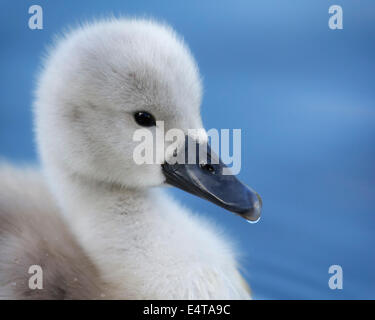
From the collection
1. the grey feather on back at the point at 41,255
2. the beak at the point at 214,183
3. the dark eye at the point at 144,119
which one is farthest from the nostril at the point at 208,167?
the grey feather on back at the point at 41,255

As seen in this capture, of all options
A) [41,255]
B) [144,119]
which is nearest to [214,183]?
[144,119]

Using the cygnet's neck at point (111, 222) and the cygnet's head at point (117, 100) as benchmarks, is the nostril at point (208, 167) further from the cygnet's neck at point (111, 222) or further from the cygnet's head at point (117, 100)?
the cygnet's neck at point (111, 222)

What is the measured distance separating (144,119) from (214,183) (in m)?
0.19

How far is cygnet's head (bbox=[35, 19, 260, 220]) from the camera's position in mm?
1099

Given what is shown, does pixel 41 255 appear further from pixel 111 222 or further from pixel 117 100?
pixel 117 100

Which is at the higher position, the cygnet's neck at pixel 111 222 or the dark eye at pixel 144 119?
the dark eye at pixel 144 119

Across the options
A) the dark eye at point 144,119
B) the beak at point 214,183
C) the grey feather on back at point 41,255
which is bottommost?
the grey feather on back at point 41,255

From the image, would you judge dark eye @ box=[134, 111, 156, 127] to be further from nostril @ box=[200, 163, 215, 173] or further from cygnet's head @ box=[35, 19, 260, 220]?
nostril @ box=[200, 163, 215, 173]

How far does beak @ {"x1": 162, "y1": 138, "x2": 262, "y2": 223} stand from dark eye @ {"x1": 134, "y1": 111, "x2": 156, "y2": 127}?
0.08m

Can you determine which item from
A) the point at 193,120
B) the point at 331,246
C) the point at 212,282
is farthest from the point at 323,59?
the point at 212,282

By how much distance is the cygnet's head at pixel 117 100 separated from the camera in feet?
3.60

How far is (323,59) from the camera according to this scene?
5.33ft

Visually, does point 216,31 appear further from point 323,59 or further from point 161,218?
point 161,218

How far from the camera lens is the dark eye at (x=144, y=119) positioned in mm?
1118
